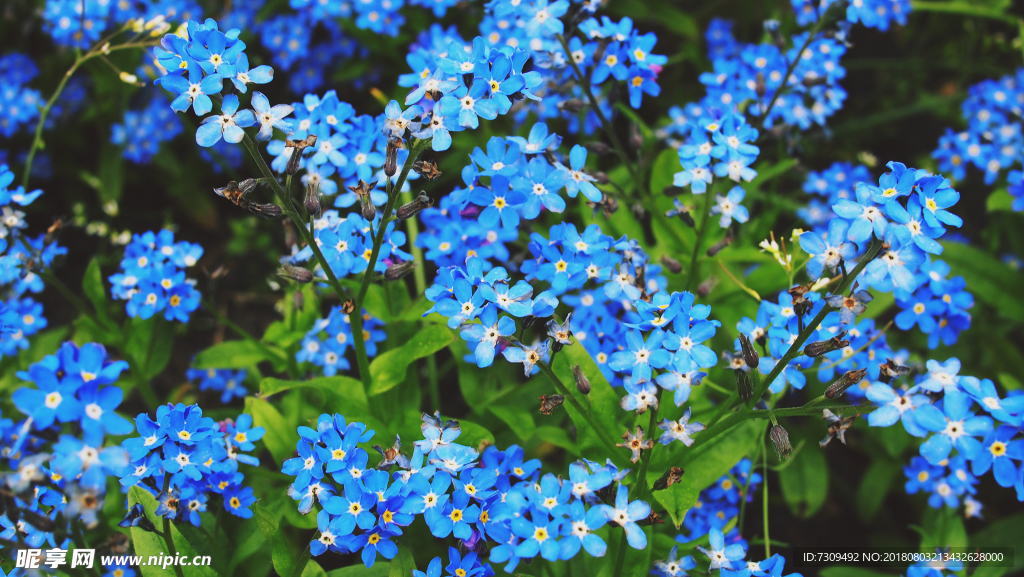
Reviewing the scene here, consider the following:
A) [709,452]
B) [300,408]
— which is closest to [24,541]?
[300,408]

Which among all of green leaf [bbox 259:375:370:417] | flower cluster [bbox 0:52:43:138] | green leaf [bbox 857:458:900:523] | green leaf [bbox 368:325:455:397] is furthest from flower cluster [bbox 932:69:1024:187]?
flower cluster [bbox 0:52:43:138]

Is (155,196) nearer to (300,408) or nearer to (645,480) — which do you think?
(300,408)

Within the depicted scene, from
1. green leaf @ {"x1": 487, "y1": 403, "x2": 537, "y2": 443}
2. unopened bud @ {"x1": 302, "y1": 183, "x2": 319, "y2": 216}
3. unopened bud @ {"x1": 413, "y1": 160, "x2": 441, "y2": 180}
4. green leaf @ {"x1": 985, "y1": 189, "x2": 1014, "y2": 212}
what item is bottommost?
green leaf @ {"x1": 487, "y1": 403, "x2": 537, "y2": 443}

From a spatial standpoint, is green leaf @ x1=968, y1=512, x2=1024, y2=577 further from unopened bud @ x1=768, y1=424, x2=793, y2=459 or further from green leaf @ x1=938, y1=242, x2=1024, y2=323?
unopened bud @ x1=768, y1=424, x2=793, y2=459

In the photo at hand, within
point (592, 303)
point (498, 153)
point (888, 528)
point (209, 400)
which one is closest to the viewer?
point (498, 153)

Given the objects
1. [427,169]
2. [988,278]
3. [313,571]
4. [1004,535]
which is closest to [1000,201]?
[988,278]

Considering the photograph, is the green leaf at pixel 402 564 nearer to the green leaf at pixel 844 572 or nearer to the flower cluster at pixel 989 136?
the green leaf at pixel 844 572
